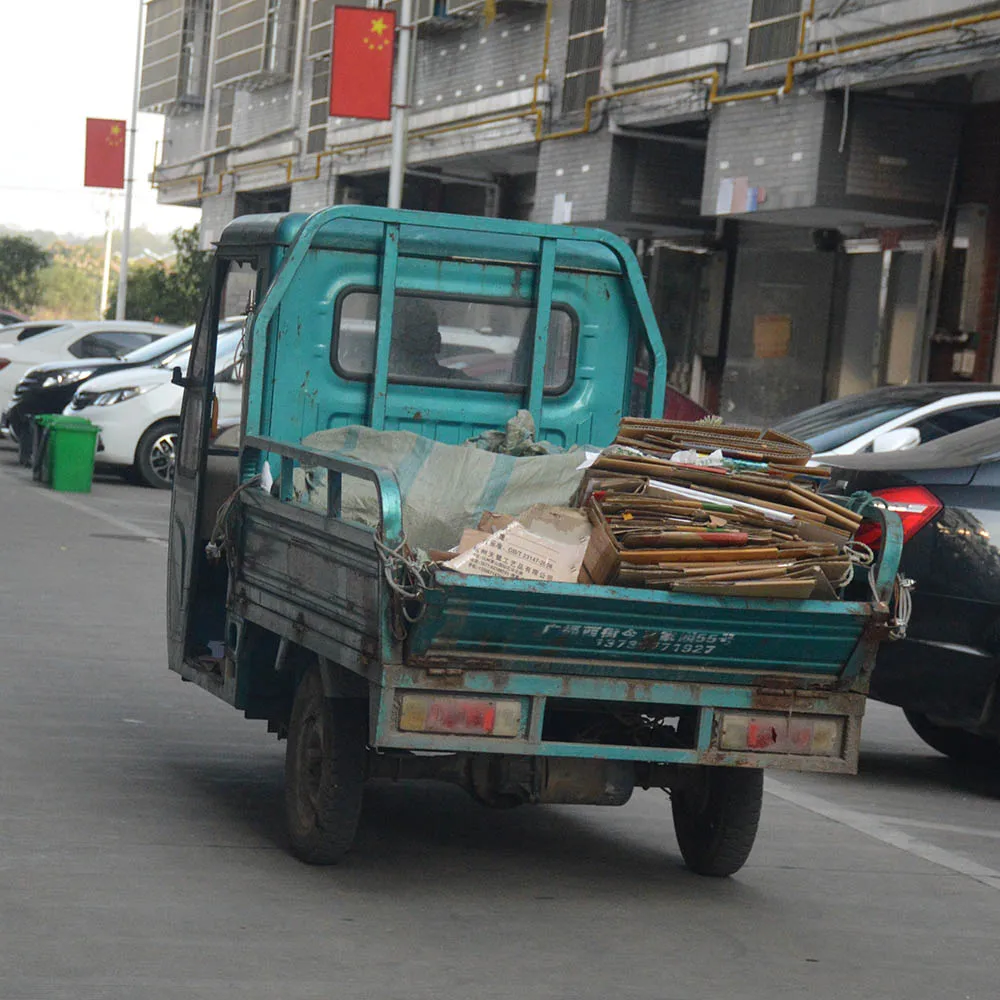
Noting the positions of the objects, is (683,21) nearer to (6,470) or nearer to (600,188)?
(600,188)

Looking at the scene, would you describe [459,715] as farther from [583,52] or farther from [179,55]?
[179,55]

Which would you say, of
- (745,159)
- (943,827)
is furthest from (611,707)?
(745,159)

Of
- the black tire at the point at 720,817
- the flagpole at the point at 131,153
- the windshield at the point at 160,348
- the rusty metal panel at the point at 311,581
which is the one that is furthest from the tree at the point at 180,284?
the black tire at the point at 720,817

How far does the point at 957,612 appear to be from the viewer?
331 inches

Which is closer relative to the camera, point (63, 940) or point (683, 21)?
point (63, 940)

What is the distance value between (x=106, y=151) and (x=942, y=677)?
35278 mm

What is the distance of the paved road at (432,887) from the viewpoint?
205 inches

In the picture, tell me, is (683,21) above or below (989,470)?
above

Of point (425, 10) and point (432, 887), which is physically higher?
point (425, 10)

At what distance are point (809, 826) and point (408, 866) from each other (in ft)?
6.59

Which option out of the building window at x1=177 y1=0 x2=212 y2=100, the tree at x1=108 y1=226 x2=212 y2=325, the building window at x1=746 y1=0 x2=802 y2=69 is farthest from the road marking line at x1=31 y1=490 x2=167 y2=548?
the building window at x1=177 y1=0 x2=212 y2=100

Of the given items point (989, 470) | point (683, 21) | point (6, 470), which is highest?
point (683, 21)

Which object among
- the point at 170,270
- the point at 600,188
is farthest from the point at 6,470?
the point at 170,270

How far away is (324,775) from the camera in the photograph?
20.0ft
